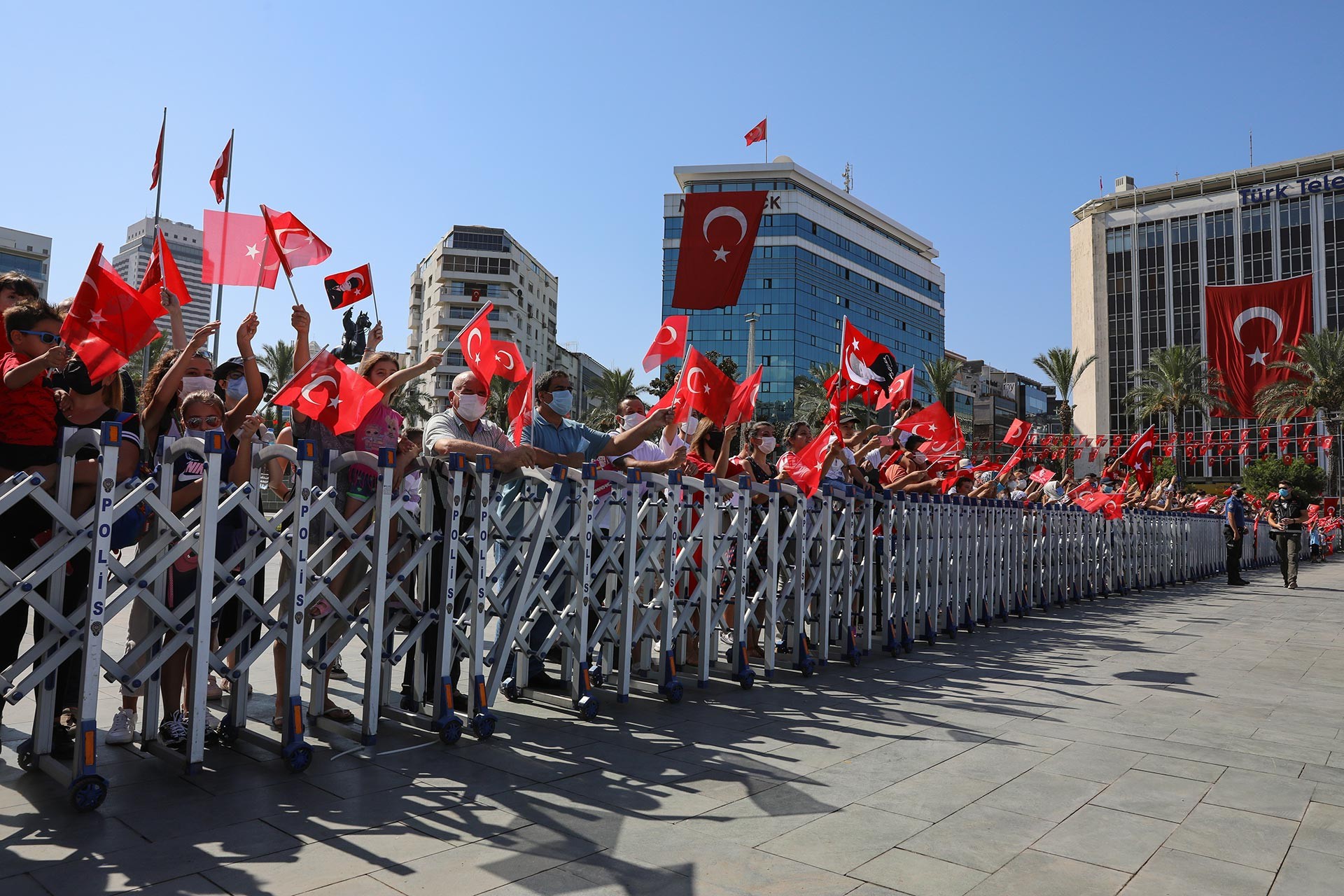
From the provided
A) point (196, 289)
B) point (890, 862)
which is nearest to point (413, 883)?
point (890, 862)

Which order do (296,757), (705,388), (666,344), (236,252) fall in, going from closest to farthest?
1. (296,757)
2. (236,252)
3. (705,388)
4. (666,344)

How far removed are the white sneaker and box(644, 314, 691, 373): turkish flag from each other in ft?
19.8

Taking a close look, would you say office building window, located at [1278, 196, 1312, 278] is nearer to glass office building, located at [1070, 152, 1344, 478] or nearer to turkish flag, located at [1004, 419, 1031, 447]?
glass office building, located at [1070, 152, 1344, 478]

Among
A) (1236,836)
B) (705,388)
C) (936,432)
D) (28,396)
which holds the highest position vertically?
(705,388)

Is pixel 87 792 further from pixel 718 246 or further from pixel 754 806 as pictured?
pixel 718 246

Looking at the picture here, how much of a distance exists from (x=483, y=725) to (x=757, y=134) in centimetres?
1149


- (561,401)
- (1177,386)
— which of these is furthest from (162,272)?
(1177,386)

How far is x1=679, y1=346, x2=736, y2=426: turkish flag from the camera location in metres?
8.55

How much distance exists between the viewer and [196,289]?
24344 mm

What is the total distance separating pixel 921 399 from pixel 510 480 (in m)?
100

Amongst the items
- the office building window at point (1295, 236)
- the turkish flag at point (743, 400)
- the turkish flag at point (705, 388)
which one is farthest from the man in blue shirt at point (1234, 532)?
the office building window at point (1295, 236)

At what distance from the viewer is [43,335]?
13.6 feet

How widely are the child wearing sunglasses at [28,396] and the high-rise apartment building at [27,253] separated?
116291mm

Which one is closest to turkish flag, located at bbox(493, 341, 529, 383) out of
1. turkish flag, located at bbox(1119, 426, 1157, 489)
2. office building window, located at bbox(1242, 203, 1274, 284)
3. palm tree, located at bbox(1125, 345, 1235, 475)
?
turkish flag, located at bbox(1119, 426, 1157, 489)
